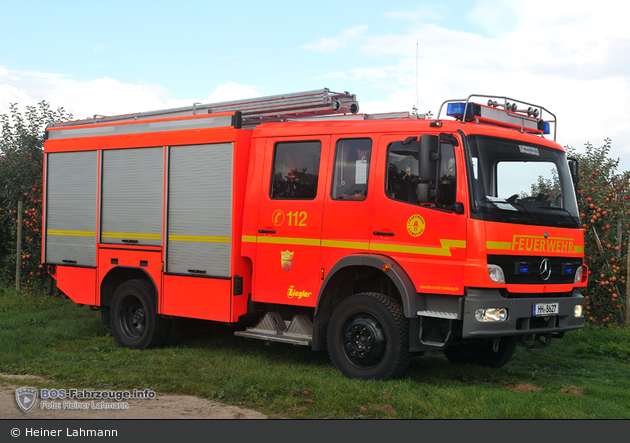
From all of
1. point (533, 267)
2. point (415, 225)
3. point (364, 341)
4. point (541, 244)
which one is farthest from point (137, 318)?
point (541, 244)

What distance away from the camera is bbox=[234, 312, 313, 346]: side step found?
8219 mm

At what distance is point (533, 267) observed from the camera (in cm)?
727

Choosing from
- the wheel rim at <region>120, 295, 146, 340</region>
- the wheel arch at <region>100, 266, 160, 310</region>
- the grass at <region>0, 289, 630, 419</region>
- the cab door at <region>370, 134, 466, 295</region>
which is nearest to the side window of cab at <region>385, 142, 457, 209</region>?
the cab door at <region>370, 134, 466, 295</region>

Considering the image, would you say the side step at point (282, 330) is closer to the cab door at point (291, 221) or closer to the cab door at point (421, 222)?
the cab door at point (291, 221)

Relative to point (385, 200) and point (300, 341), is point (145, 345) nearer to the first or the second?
point (300, 341)

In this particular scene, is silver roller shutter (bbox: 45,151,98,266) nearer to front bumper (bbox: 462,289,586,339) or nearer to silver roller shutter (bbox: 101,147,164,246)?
silver roller shutter (bbox: 101,147,164,246)

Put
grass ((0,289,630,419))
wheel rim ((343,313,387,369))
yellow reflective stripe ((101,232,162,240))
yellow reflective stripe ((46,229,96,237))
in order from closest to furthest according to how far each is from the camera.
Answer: grass ((0,289,630,419)) → wheel rim ((343,313,387,369)) → yellow reflective stripe ((101,232,162,240)) → yellow reflective stripe ((46,229,96,237))

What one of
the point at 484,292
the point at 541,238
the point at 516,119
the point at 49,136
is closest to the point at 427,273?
the point at 484,292

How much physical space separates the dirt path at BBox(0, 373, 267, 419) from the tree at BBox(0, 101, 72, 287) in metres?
8.29

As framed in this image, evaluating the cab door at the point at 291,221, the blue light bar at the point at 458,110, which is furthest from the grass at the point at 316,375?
the blue light bar at the point at 458,110

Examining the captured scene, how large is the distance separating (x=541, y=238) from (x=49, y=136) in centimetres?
780

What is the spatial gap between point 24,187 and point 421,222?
10508mm

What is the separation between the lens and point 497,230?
693cm

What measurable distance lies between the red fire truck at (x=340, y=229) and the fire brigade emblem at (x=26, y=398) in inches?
100
